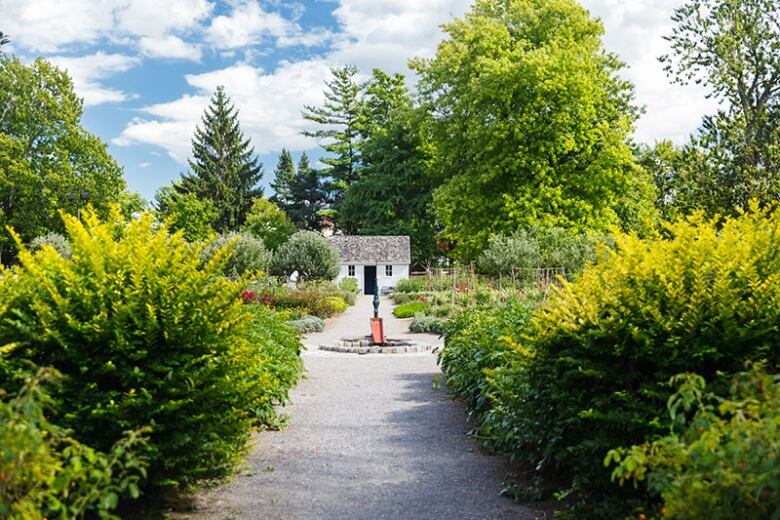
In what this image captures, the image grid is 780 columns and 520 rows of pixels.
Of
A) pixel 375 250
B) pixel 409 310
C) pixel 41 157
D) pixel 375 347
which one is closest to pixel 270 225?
pixel 375 250

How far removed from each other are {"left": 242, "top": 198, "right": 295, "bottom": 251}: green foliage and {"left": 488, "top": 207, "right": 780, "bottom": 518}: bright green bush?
5183 cm

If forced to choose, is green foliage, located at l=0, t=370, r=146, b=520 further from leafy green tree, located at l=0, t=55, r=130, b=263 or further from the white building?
the white building

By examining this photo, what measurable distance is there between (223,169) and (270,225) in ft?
23.4

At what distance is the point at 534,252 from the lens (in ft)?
90.7

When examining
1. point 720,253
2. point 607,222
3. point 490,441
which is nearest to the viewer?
point 720,253

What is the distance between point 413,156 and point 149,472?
45.4 metres

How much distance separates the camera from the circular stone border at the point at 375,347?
17.0m

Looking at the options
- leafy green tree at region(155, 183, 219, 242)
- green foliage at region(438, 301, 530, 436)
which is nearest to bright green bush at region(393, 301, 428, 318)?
green foliage at region(438, 301, 530, 436)

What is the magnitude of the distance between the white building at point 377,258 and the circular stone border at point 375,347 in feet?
96.1

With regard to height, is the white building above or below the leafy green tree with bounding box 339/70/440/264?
below

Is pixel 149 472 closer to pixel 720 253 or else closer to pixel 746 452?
pixel 746 452

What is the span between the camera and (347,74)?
56875 mm

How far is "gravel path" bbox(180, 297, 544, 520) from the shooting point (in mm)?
5738

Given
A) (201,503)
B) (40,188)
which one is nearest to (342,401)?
(201,503)
